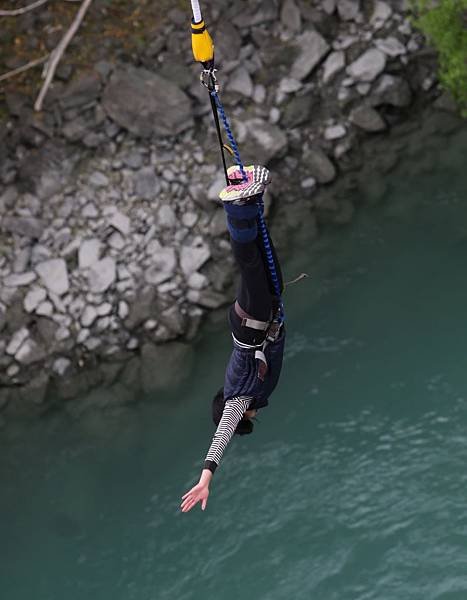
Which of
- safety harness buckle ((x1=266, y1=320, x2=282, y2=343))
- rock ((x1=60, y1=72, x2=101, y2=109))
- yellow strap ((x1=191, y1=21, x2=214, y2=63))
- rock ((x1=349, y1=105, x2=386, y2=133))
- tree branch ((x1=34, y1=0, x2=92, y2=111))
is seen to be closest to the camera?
yellow strap ((x1=191, y1=21, x2=214, y2=63))

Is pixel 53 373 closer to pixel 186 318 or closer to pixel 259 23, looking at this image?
pixel 186 318

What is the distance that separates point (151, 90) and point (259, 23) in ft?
5.21

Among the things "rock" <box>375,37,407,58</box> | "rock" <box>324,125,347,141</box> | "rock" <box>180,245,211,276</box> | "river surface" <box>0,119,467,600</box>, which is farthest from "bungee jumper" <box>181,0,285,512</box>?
"rock" <box>375,37,407,58</box>

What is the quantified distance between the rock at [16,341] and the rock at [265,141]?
3220mm

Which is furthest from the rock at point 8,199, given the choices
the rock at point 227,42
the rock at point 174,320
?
the rock at point 227,42

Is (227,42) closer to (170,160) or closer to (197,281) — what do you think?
(170,160)

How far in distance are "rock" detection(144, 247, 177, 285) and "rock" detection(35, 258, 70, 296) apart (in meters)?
0.90

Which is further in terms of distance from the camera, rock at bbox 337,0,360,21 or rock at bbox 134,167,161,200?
rock at bbox 337,0,360,21

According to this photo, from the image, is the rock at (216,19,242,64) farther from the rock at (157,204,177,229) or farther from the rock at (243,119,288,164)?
the rock at (157,204,177,229)

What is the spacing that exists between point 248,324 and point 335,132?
6.31m

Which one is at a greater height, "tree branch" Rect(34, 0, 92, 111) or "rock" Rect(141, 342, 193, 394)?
"tree branch" Rect(34, 0, 92, 111)

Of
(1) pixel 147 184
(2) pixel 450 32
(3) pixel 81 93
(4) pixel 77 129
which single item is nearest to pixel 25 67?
(3) pixel 81 93


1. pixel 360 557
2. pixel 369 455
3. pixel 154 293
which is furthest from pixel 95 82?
pixel 360 557

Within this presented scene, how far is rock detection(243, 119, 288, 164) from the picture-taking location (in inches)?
432
